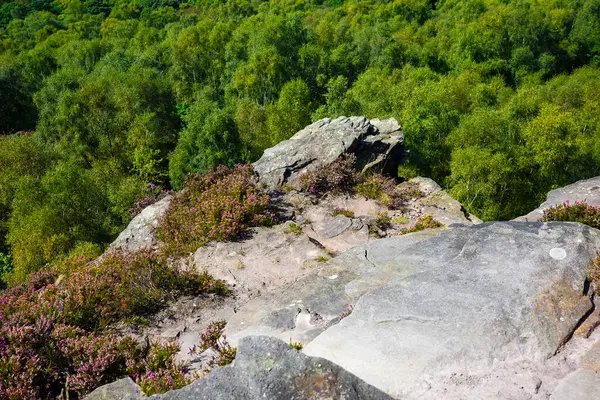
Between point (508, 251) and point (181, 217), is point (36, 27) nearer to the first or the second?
point (181, 217)

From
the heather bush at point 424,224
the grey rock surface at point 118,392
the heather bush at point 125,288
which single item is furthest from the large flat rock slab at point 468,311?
the heather bush at point 125,288

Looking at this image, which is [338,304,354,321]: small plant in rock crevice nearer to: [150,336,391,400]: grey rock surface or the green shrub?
[150,336,391,400]: grey rock surface

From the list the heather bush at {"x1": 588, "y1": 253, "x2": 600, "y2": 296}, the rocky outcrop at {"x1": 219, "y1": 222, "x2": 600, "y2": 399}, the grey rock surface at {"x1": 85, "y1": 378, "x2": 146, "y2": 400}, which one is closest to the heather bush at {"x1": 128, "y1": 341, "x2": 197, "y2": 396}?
the grey rock surface at {"x1": 85, "y1": 378, "x2": 146, "y2": 400}

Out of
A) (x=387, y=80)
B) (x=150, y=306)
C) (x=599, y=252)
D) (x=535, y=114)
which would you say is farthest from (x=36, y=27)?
(x=599, y=252)

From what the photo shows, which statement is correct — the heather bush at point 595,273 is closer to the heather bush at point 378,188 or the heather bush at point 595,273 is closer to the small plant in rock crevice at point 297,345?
the small plant in rock crevice at point 297,345

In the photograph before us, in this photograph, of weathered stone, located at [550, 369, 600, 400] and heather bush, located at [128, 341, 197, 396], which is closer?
weathered stone, located at [550, 369, 600, 400]

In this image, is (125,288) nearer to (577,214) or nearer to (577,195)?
(577,214)
